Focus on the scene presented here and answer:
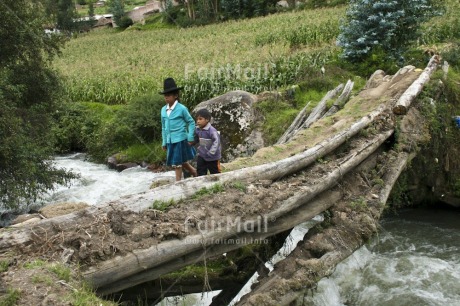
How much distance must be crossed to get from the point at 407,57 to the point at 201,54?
835 centimetres

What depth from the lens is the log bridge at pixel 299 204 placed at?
167 inches

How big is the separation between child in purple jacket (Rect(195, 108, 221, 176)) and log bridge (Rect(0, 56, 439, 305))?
0.29m

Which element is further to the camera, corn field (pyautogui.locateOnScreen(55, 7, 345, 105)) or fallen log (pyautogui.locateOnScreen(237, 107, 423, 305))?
corn field (pyautogui.locateOnScreen(55, 7, 345, 105))

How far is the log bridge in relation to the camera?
4242 millimetres

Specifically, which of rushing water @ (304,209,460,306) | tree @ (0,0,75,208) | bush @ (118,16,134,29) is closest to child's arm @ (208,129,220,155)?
rushing water @ (304,209,460,306)

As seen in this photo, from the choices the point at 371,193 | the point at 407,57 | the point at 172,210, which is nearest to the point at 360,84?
the point at 407,57

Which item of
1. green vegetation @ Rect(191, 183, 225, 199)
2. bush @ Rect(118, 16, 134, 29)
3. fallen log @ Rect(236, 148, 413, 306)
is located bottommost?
fallen log @ Rect(236, 148, 413, 306)

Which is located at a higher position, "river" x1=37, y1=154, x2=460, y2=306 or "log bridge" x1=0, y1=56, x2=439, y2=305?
"log bridge" x1=0, y1=56, x2=439, y2=305

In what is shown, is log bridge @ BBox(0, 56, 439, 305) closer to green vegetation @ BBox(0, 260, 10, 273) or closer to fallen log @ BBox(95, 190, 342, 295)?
fallen log @ BBox(95, 190, 342, 295)

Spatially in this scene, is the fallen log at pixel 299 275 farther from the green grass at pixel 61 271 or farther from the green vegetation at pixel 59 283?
the green grass at pixel 61 271

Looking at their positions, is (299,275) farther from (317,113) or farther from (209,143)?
(317,113)

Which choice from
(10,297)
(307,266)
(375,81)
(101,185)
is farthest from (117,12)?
(10,297)

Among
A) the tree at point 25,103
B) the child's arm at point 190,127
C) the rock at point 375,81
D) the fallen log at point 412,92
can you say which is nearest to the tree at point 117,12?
the tree at point 25,103

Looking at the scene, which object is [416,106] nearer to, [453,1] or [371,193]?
[371,193]
